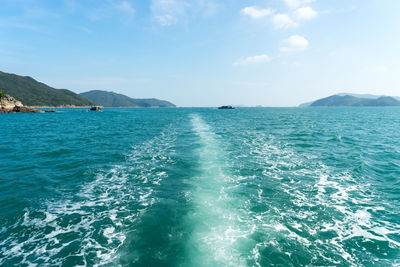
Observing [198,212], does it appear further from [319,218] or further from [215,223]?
[319,218]

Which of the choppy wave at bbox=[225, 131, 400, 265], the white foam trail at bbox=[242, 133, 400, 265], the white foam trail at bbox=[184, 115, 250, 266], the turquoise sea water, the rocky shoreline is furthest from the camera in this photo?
the rocky shoreline

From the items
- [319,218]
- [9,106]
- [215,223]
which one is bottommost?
[319,218]

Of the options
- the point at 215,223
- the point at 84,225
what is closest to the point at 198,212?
the point at 215,223

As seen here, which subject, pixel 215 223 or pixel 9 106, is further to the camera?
pixel 9 106

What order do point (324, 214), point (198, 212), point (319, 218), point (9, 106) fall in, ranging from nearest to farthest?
point (319, 218), point (198, 212), point (324, 214), point (9, 106)

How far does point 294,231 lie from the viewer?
830 cm

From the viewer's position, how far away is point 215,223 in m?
8.74

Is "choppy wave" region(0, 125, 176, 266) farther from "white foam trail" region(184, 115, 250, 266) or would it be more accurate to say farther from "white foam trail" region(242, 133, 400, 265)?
"white foam trail" region(242, 133, 400, 265)

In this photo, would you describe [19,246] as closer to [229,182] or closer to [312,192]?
[229,182]

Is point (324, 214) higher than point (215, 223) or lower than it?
lower

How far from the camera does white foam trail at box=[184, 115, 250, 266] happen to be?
668 cm

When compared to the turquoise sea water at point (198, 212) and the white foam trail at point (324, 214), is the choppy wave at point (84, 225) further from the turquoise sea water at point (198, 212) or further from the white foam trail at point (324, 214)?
the white foam trail at point (324, 214)

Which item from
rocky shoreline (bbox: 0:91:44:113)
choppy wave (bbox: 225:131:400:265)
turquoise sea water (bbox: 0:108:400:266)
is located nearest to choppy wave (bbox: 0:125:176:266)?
turquoise sea water (bbox: 0:108:400:266)

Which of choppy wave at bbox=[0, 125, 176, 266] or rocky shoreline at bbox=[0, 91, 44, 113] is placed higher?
rocky shoreline at bbox=[0, 91, 44, 113]
